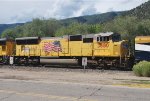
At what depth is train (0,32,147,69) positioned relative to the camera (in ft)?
106

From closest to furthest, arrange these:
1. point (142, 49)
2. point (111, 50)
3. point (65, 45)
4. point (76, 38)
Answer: point (142, 49) < point (111, 50) < point (76, 38) < point (65, 45)

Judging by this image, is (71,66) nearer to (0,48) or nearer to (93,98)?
(0,48)

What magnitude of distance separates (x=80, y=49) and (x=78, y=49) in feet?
0.77

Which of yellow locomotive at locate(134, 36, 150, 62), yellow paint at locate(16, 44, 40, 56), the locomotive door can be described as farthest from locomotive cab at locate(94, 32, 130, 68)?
yellow paint at locate(16, 44, 40, 56)

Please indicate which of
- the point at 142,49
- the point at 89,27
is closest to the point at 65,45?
the point at 142,49

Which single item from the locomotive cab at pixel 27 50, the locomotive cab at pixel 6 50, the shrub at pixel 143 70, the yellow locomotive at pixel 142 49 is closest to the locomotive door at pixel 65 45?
the locomotive cab at pixel 27 50

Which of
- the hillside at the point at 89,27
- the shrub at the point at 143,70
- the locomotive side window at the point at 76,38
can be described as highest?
the hillside at the point at 89,27

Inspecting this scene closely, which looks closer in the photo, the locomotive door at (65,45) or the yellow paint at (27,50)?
the locomotive door at (65,45)

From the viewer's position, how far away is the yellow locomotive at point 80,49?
1275 inches

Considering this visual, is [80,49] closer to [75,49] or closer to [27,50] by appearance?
[75,49]

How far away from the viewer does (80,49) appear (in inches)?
1377

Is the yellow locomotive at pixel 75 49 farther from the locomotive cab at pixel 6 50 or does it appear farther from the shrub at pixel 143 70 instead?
the shrub at pixel 143 70

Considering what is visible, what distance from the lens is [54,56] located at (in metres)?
37.3

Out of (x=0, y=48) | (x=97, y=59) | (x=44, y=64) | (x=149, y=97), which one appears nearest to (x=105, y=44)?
(x=97, y=59)
